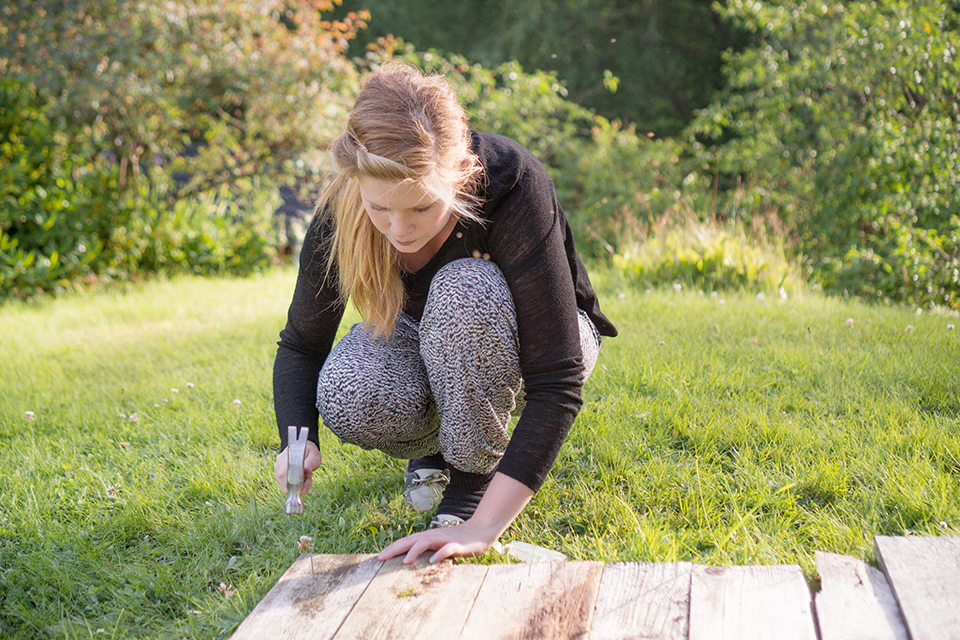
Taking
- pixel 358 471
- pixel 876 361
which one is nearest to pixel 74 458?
pixel 358 471

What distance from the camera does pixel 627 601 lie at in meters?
1.48

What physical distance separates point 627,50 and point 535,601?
13.6 metres

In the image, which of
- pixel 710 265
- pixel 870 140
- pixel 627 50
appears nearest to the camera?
pixel 710 265

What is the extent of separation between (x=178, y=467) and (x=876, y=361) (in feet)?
8.33

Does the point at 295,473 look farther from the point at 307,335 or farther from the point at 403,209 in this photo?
the point at 403,209

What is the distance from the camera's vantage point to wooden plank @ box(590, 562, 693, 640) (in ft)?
4.55

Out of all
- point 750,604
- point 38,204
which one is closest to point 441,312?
point 750,604

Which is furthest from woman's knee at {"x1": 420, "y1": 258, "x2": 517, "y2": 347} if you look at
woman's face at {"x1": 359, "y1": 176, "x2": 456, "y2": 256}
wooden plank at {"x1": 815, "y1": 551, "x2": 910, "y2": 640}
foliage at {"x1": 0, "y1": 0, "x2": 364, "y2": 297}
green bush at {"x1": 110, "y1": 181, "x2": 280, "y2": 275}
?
green bush at {"x1": 110, "y1": 181, "x2": 280, "y2": 275}

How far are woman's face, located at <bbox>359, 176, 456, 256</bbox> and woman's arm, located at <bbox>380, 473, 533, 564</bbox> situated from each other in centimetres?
57

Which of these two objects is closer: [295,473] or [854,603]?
[854,603]

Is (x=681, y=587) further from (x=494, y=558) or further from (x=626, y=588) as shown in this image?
(x=494, y=558)

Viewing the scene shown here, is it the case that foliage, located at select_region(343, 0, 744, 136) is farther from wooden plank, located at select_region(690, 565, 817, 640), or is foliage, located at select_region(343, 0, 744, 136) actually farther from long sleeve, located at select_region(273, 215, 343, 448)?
wooden plank, located at select_region(690, 565, 817, 640)

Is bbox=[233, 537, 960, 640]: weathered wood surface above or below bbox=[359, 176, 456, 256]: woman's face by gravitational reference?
below

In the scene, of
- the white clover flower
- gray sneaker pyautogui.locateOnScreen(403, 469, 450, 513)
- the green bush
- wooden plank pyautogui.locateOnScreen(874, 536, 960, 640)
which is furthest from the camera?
the green bush
